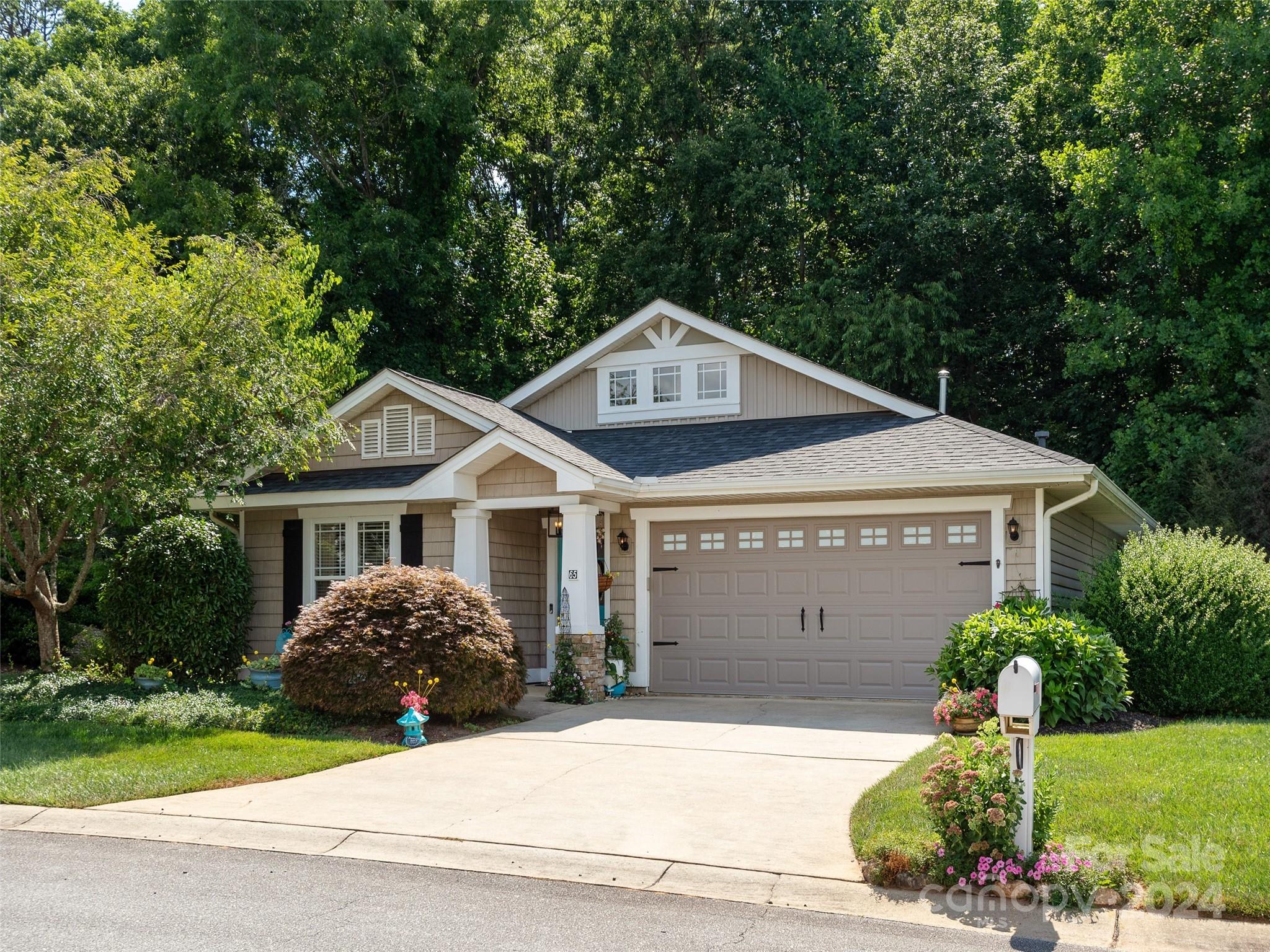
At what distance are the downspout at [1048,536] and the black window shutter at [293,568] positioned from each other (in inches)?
374

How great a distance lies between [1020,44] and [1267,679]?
2371cm

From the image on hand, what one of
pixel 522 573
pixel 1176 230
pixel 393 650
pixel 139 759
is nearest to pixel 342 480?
pixel 522 573

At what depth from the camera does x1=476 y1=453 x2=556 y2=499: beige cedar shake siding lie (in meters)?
13.4

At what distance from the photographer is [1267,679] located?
434 inches

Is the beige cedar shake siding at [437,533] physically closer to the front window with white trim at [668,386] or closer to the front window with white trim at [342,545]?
the front window with white trim at [342,545]

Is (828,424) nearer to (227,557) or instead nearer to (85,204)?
(227,557)

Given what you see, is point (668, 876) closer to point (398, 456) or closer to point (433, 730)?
point (433, 730)

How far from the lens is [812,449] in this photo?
14578 mm

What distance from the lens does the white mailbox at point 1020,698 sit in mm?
5742

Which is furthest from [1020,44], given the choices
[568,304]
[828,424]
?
[828,424]

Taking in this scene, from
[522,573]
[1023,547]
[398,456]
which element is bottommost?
[522,573]

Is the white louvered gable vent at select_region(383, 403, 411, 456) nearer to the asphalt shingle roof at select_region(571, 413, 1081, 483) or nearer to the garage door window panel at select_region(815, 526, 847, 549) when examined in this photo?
the asphalt shingle roof at select_region(571, 413, 1081, 483)

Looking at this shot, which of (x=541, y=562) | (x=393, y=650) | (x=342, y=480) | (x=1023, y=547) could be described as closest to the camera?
(x=393, y=650)

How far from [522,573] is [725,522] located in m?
2.99
